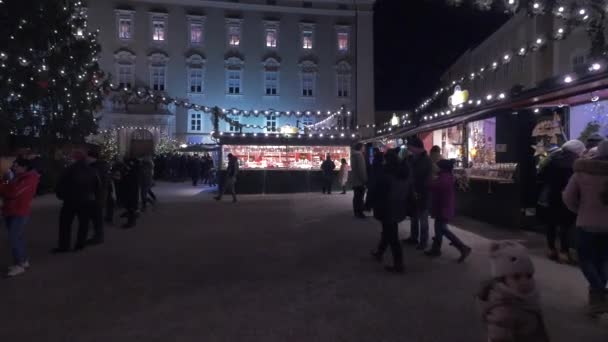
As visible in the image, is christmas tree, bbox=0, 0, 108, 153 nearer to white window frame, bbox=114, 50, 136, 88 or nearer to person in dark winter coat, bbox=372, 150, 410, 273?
person in dark winter coat, bbox=372, 150, 410, 273

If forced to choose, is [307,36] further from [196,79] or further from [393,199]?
[393,199]

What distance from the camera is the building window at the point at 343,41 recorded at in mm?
41062

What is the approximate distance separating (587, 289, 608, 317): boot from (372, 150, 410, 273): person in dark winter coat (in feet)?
7.58

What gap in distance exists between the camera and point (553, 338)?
4.00m

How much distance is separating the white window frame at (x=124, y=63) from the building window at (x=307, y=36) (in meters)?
14.7

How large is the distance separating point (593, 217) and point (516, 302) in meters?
2.43

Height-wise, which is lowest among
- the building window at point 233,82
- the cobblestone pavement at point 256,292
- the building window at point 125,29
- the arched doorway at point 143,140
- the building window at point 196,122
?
the cobblestone pavement at point 256,292

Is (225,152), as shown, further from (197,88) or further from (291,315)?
(197,88)

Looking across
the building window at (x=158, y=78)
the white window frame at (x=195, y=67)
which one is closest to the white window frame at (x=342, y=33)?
the white window frame at (x=195, y=67)

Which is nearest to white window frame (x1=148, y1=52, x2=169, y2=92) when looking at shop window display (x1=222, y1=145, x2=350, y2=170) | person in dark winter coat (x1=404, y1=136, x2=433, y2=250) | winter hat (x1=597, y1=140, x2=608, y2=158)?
shop window display (x1=222, y1=145, x2=350, y2=170)

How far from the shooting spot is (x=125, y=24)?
37719 millimetres

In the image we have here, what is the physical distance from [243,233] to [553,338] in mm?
6626

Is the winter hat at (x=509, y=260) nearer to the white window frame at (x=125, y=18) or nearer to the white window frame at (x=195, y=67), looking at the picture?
the white window frame at (x=195, y=67)

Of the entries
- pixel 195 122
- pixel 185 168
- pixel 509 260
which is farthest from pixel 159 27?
pixel 509 260
